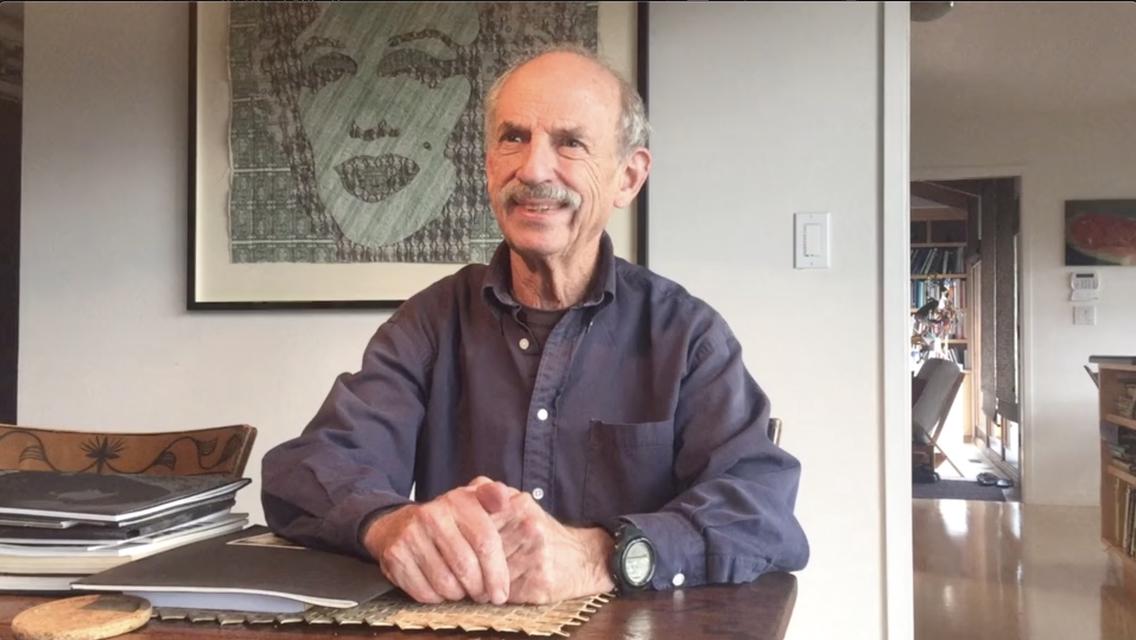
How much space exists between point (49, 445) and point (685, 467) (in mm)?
746

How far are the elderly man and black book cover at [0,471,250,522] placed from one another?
0.07 m

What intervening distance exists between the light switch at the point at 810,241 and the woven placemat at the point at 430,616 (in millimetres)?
879

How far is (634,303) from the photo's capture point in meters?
0.87

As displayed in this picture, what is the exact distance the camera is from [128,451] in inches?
42.1

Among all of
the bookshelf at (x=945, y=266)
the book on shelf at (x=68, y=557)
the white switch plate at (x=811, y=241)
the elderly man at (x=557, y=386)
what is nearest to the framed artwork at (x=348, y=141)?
the white switch plate at (x=811, y=241)

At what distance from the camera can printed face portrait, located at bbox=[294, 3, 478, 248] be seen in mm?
1417

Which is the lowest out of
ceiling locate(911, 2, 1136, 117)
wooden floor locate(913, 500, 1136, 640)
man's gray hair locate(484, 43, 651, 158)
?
wooden floor locate(913, 500, 1136, 640)

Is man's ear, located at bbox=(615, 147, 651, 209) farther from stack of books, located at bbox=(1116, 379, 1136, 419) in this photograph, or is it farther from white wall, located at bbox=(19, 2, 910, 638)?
stack of books, located at bbox=(1116, 379, 1136, 419)

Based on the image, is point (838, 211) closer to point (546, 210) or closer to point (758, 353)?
point (758, 353)

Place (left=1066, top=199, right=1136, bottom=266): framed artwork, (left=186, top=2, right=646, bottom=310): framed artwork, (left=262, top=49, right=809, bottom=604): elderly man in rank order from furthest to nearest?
(left=186, top=2, right=646, bottom=310): framed artwork
(left=1066, top=199, right=1136, bottom=266): framed artwork
(left=262, top=49, right=809, bottom=604): elderly man

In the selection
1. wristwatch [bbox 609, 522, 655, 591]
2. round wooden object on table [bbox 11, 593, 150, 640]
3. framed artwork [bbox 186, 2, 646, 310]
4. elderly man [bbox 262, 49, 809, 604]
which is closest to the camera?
round wooden object on table [bbox 11, 593, 150, 640]

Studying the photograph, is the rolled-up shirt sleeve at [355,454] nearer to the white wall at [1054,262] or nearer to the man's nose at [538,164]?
the man's nose at [538,164]

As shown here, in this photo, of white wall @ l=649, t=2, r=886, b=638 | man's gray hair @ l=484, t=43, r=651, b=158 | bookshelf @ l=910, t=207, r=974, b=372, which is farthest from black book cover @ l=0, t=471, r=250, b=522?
bookshelf @ l=910, t=207, r=974, b=372

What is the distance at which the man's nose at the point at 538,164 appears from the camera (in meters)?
0.84
